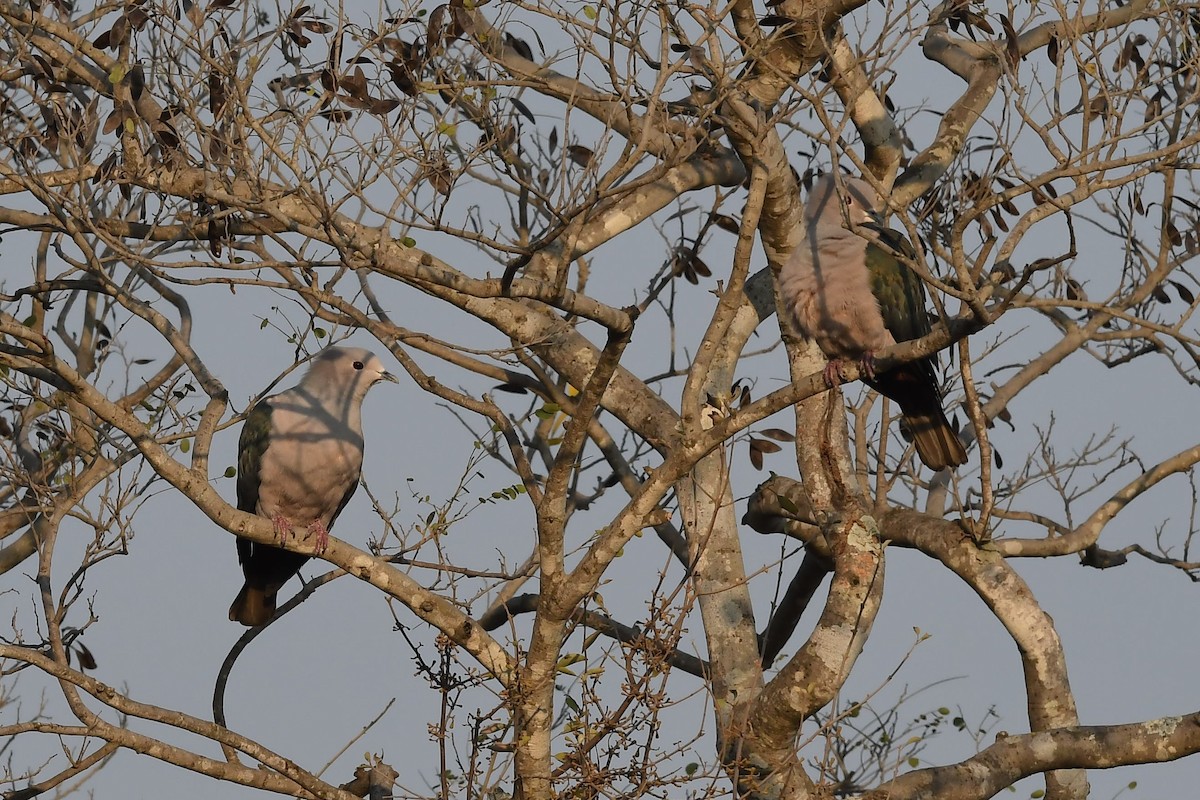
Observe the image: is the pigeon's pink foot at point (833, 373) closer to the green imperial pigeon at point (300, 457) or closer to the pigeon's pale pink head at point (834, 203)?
the pigeon's pale pink head at point (834, 203)

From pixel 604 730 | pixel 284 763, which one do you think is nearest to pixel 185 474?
pixel 284 763

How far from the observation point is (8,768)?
604 cm

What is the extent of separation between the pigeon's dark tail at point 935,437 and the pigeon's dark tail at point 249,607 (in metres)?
3.34

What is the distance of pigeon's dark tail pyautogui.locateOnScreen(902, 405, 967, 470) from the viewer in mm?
6422

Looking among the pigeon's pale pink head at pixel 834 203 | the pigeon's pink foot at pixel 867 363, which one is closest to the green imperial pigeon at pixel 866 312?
the pigeon's pale pink head at pixel 834 203

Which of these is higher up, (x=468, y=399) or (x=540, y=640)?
(x=468, y=399)

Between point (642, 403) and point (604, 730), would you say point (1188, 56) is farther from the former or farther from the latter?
point (604, 730)

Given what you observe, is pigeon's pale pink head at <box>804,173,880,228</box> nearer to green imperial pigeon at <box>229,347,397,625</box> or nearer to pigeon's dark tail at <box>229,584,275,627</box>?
green imperial pigeon at <box>229,347,397,625</box>

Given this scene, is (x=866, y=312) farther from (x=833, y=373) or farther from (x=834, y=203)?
(x=834, y=203)

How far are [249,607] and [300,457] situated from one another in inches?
34.2

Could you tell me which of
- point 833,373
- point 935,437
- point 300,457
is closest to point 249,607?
point 300,457

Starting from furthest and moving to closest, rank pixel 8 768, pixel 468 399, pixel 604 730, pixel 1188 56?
pixel 1188 56
pixel 8 768
pixel 468 399
pixel 604 730

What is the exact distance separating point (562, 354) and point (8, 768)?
305cm

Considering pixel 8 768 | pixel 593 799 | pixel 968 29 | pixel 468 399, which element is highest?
pixel 968 29
